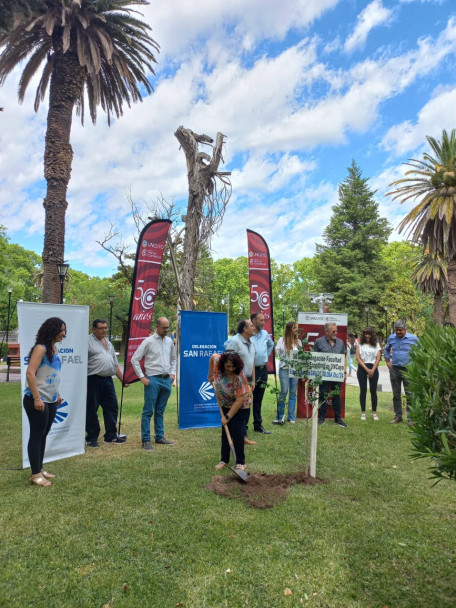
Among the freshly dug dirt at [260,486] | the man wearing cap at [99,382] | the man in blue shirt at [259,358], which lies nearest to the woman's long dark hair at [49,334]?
the man wearing cap at [99,382]

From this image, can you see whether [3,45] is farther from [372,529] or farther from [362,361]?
[372,529]

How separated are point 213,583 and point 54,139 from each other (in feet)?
38.1

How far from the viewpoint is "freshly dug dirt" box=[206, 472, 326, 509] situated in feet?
12.6

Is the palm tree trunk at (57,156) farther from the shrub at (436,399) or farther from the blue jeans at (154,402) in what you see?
the shrub at (436,399)

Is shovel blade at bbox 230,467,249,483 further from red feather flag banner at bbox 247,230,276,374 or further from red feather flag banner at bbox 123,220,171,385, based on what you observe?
red feather flag banner at bbox 247,230,276,374

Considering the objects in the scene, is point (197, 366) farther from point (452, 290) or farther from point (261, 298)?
point (452, 290)

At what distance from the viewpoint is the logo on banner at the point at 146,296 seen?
6996 millimetres

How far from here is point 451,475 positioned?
6.95 ft

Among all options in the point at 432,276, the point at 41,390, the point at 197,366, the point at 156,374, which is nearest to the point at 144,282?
the point at 197,366

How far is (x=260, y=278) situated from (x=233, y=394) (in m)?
4.38

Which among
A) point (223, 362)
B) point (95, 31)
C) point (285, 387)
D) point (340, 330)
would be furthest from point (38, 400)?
point (95, 31)

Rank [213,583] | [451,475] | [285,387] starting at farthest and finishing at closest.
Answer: [285,387]
[213,583]
[451,475]

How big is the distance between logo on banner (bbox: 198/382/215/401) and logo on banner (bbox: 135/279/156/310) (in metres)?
1.74

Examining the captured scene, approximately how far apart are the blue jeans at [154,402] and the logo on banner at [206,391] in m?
1.16
